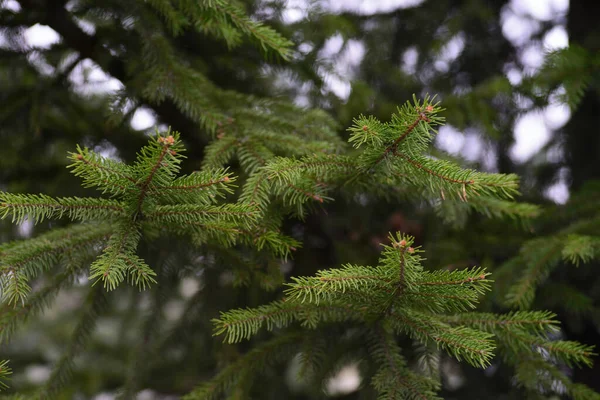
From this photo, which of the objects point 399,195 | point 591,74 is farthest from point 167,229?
point 591,74

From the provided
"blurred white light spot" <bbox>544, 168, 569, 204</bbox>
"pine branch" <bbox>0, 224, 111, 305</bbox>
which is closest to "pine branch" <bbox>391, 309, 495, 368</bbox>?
"pine branch" <bbox>0, 224, 111, 305</bbox>

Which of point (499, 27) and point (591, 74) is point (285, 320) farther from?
point (499, 27)

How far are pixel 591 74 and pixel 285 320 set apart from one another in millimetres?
1387

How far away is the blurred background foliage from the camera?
178 cm

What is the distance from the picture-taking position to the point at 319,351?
146 centimetres

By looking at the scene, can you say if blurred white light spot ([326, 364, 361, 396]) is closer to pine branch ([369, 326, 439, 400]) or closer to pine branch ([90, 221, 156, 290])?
pine branch ([369, 326, 439, 400])

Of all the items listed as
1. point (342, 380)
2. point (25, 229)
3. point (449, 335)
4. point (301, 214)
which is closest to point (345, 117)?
point (301, 214)

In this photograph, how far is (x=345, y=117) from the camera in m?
2.04

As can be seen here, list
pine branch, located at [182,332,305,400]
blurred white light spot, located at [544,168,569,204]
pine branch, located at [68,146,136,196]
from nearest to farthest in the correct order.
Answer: pine branch, located at [68,146,136,196], pine branch, located at [182,332,305,400], blurred white light spot, located at [544,168,569,204]

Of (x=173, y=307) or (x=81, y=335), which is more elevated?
(x=173, y=307)

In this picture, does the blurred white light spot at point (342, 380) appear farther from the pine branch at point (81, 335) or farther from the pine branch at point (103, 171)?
the pine branch at point (103, 171)

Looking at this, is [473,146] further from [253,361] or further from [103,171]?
[103,171]

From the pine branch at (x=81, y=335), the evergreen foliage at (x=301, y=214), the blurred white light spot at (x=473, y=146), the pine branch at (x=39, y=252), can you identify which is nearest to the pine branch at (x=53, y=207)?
the evergreen foliage at (x=301, y=214)

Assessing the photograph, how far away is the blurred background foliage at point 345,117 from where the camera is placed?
178 centimetres
